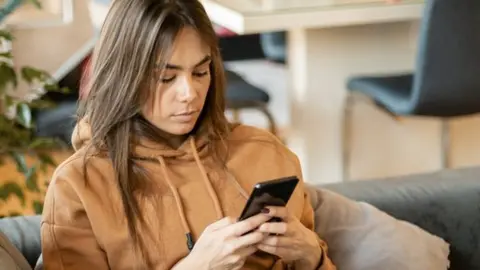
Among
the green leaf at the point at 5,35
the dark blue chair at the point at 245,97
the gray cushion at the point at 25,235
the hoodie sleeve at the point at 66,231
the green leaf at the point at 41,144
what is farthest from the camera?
the dark blue chair at the point at 245,97

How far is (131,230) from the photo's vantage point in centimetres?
142

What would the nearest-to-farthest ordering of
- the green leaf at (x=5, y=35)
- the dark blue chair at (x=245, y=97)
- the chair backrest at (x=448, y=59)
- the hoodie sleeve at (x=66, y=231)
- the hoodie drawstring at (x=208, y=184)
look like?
1. the hoodie sleeve at (x=66, y=231)
2. the hoodie drawstring at (x=208, y=184)
3. the green leaf at (x=5, y=35)
4. the chair backrest at (x=448, y=59)
5. the dark blue chair at (x=245, y=97)

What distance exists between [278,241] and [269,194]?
132mm

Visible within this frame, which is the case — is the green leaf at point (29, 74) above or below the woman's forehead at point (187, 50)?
below

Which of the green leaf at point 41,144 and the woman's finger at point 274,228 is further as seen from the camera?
the green leaf at point 41,144

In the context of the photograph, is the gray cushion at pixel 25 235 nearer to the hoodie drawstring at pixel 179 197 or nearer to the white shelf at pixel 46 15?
the hoodie drawstring at pixel 179 197

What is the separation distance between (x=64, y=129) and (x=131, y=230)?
1869mm

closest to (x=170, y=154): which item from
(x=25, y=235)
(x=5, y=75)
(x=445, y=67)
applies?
(x=25, y=235)

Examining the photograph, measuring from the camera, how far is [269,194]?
1.29 metres

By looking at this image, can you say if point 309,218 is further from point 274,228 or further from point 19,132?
point 19,132

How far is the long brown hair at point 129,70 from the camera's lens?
1.41 metres

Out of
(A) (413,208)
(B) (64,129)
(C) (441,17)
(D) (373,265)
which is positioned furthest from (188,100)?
(B) (64,129)

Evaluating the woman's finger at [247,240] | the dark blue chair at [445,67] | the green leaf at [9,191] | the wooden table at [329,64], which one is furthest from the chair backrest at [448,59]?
the woman's finger at [247,240]

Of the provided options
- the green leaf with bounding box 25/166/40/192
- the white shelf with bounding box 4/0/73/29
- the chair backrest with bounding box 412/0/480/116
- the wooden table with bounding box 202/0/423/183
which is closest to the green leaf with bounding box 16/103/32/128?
the green leaf with bounding box 25/166/40/192
